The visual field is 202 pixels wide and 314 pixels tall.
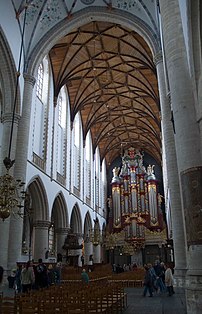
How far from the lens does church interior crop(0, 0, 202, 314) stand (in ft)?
23.8

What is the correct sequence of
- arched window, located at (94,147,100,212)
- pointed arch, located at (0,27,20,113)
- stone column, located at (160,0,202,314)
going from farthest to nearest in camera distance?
arched window, located at (94,147,100,212) → pointed arch, located at (0,27,20,113) → stone column, located at (160,0,202,314)

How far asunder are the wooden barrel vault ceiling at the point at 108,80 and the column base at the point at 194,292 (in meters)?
16.5

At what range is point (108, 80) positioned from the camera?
25000mm

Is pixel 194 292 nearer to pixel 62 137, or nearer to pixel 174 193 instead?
pixel 174 193

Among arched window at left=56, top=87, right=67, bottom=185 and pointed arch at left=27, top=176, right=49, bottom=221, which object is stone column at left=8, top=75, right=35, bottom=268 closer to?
pointed arch at left=27, top=176, right=49, bottom=221

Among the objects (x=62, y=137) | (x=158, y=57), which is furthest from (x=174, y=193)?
(x=62, y=137)

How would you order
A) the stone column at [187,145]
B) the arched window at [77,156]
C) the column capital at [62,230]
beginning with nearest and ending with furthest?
the stone column at [187,145] → the column capital at [62,230] → the arched window at [77,156]

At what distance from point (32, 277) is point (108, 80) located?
18271mm

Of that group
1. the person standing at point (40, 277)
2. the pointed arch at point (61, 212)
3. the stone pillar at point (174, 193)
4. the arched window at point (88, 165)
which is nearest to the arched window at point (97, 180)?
the arched window at point (88, 165)

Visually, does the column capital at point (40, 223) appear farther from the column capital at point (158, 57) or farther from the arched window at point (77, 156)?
the column capital at point (158, 57)

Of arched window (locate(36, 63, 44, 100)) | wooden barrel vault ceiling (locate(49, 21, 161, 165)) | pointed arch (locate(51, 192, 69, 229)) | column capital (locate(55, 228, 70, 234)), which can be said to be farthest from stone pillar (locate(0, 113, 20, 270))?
column capital (locate(55, 228, 70, 234))

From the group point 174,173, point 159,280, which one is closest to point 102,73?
point 174,173

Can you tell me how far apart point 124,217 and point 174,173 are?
22.2 m

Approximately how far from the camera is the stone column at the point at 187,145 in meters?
5.94
